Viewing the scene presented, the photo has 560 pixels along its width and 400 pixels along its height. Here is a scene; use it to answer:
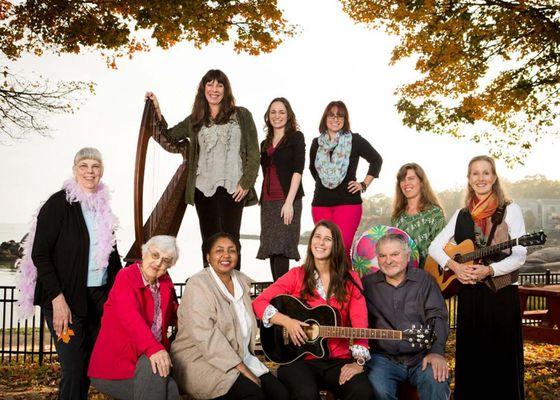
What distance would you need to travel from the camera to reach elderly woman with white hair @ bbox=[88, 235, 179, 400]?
3686 mm

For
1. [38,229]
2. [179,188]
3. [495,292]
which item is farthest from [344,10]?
[38,229]

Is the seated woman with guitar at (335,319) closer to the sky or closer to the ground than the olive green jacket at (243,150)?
closer to the ground

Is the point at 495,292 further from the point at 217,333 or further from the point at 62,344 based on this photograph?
the point at 62,344

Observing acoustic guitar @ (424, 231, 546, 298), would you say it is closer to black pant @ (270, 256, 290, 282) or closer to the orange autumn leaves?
black pant @ (270, 256, 290, 282)

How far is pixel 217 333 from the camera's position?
3854mm

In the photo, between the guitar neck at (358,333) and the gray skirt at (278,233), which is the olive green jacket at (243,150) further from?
the guitar neck at (358,333)

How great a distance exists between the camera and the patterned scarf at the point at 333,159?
5.29m

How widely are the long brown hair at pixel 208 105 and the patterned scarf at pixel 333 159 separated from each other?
0.84m

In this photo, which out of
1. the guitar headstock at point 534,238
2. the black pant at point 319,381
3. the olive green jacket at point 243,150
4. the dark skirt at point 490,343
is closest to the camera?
the black pant at point 319,381

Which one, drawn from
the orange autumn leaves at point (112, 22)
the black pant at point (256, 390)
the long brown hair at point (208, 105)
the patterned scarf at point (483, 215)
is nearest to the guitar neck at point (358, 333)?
the black pant at point (256, 390)

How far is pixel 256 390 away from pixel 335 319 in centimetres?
65

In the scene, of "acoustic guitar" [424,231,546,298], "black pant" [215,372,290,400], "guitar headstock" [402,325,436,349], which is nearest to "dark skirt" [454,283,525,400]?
"acoustic guitar" [424,231,546,298]

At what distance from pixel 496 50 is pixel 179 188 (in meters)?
6.75

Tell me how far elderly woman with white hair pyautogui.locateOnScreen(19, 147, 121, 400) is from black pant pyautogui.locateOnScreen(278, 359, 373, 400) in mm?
1227
